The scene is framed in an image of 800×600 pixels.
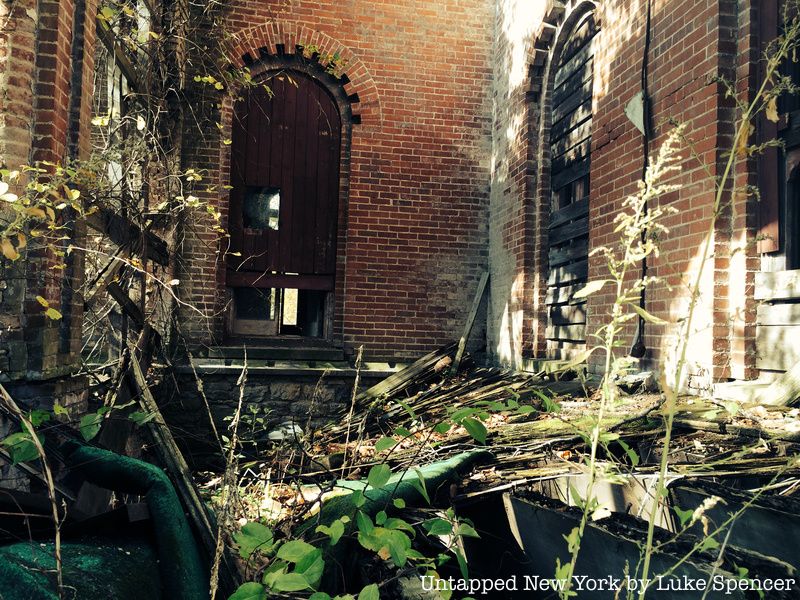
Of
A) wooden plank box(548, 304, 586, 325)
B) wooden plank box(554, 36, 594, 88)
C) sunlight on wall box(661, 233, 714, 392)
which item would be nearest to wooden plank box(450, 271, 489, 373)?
wooden plank box(548, 304, 586, 325)

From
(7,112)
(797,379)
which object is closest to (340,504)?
(797,379)

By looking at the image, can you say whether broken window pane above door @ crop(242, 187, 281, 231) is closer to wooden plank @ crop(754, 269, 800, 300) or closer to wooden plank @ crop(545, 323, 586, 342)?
wooden plank @ crop(545, 323, 586, 342)

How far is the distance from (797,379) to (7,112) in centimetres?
490

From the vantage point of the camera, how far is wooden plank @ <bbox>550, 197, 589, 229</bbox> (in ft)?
20.9

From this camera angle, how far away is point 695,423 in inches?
134

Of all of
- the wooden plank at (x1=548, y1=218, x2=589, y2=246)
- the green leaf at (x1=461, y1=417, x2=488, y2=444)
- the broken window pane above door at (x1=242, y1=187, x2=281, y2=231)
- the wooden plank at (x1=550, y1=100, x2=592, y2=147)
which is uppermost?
the wooden plank at (x1=550, y1=100, x2=592, y2=147)

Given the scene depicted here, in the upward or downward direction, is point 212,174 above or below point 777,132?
above

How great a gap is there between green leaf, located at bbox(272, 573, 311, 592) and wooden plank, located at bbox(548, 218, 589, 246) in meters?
5.27

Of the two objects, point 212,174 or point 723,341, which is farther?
point 212,174

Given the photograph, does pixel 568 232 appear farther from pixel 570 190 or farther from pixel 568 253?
pixel 570 190

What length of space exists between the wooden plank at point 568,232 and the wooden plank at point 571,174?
0.45m

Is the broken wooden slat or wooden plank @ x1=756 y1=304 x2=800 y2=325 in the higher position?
wooden plank @ x1=756 y1=304 x2=800 y2=325

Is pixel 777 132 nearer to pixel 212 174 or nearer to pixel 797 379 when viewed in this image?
pixel 797 379

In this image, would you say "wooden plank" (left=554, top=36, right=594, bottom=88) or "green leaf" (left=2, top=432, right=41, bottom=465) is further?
"wooden plank" (left=554, top=36, right=594, bottom=88)
